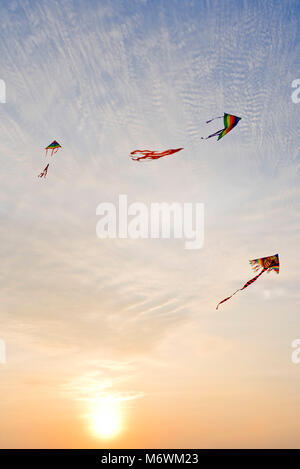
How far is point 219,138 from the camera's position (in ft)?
86.6

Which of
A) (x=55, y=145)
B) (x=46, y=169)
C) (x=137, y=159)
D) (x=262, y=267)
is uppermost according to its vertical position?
(x=55, y=145)
